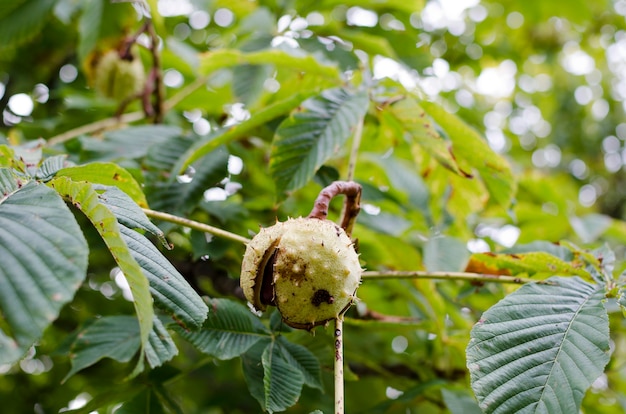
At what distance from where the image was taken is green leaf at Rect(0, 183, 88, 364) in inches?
23.6

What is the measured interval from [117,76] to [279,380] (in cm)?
144

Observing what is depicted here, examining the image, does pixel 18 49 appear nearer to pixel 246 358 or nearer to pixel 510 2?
pixel 246 358

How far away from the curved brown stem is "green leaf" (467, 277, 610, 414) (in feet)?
0.97

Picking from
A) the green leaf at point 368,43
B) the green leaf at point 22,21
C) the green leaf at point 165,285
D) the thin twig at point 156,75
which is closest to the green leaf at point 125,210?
the green leaf at point 165,285

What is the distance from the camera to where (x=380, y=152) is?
2.04m

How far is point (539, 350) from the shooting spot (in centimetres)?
88

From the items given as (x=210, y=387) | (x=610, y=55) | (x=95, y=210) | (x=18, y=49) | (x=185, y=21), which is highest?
(x=95, y=210)

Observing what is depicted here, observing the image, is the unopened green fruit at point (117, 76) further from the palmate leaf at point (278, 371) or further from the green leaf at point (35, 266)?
the green leaf at point (35, 266)

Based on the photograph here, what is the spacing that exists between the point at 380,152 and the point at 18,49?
5.28ft

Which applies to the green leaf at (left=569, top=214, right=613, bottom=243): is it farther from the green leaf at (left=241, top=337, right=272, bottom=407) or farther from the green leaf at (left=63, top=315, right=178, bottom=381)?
the green leaf at (left=63, top=315, right=178, bottom=381)

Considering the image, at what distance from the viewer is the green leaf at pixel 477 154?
1.33 meters

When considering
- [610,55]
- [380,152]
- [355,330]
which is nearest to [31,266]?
[355,330]

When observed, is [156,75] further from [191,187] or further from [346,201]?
[346,201]

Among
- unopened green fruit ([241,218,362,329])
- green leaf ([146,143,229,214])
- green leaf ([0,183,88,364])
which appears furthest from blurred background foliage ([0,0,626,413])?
green leaf ([0,183,88,364])
